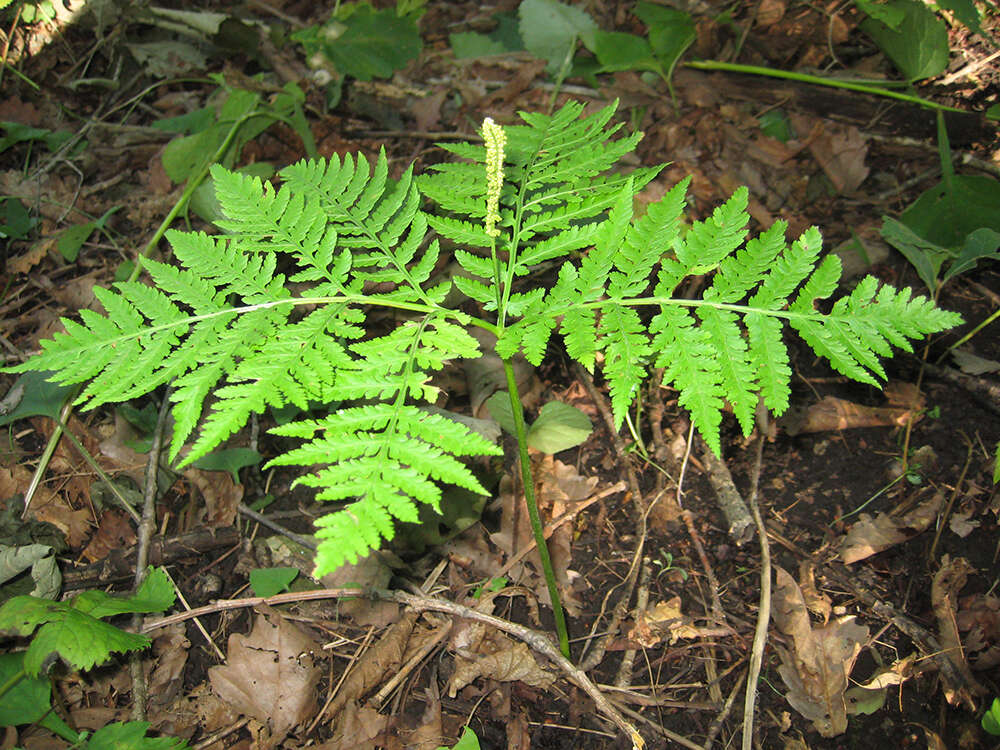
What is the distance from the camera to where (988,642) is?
2.17 metres

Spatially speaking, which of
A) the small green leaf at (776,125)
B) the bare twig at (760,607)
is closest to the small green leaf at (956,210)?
the small green leaf at (776,125)

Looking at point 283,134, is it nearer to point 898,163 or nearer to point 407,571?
point 407,571

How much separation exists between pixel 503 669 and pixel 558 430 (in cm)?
93

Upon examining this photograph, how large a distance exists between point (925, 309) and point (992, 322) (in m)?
1.57

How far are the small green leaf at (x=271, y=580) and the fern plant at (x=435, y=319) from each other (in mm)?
771

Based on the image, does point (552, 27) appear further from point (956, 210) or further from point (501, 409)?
point (501, 409)

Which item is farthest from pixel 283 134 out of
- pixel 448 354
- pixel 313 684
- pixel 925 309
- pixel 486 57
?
pixel 925 309

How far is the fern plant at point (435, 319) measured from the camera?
1.71 meters

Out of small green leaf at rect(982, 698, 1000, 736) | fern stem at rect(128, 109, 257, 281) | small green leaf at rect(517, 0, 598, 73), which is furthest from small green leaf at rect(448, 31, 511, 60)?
small green leaf at rect(982, 698, 1000, 736)

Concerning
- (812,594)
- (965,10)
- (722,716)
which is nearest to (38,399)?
(722,716)

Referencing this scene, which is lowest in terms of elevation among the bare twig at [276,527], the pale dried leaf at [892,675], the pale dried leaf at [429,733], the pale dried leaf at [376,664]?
the pale dried leaf at [892,675]

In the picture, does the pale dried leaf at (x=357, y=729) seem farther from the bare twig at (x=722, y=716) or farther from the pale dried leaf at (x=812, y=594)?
the pale dried leaf at (x=812, y=594)

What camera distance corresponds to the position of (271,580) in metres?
2.50

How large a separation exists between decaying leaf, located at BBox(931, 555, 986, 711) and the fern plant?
38.5 inches
